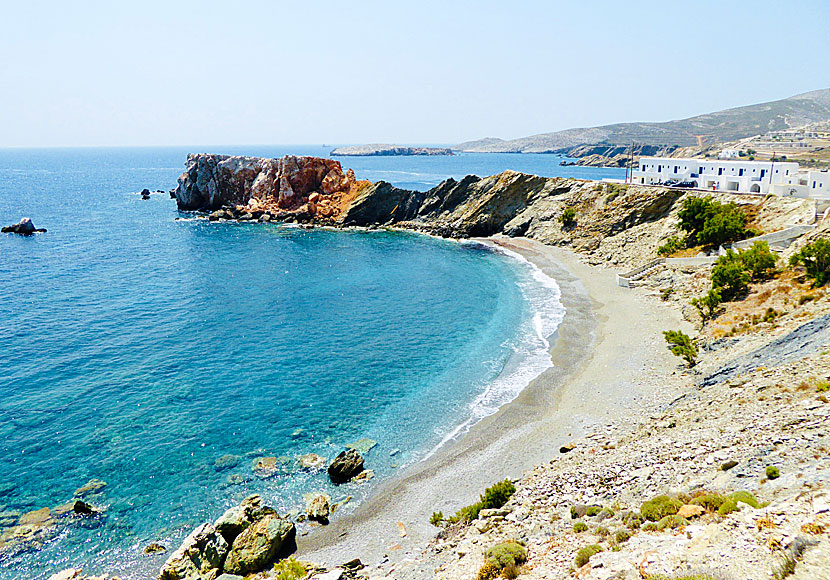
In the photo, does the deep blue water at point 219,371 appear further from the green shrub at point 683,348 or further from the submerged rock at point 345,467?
the green shrub at point 683,348

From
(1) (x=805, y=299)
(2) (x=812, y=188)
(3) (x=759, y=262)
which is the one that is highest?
(2) (x=812, y=188)

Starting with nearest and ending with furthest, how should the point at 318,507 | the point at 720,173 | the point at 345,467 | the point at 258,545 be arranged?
the point at 258,545
the point at 318,507
the point at 345,467
the point at 720,173

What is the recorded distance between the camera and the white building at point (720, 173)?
75.9m

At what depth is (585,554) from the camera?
1602 centimetres

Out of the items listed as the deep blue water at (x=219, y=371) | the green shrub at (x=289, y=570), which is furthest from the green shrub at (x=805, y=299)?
the green shrub at (x=289, y=570)

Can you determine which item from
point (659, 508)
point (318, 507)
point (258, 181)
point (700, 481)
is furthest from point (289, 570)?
point (258, 181)

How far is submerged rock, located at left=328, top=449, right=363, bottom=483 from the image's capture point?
2955cm

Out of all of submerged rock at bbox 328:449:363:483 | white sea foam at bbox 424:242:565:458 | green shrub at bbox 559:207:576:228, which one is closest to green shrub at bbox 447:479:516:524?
submerged rock at bbox 328:449:363:483

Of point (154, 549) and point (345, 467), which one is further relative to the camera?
point (345, 467)

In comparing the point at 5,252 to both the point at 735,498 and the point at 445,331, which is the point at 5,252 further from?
the point at 735,498

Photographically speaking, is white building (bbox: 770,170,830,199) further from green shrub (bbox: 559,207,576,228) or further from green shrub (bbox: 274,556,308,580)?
green shrub (bbox: 274,556,308,580)

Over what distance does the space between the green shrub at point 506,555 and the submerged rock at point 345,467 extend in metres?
13.2

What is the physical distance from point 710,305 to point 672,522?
3387cm

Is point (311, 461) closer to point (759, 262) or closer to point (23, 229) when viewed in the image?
point (759, 262)
